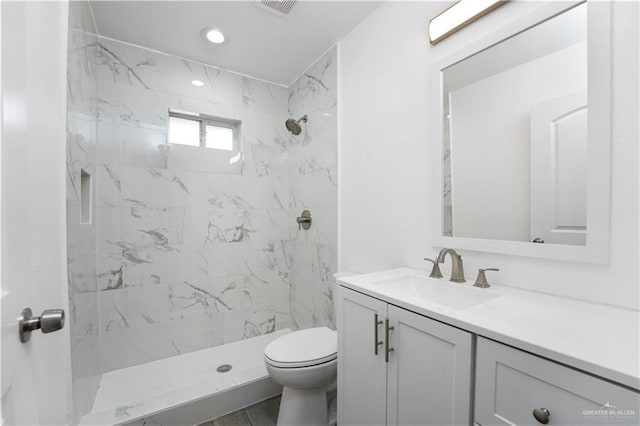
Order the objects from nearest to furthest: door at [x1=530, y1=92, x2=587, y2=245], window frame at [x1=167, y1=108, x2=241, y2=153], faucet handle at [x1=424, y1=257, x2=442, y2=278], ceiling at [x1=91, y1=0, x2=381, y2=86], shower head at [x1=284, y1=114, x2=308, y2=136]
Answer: door at [x1=530, y1=92, x2=587, y2=245] < faucet handle at [x1=424, y1=257, x2=442, y2=278] < ceiling at [x1=91, y1=0, x2=381, y2=86] < window frame at [x1=167, y1=108, x2=241, y2=153] < shower head at [x1=284, y1=114, x2=308, y2=136]

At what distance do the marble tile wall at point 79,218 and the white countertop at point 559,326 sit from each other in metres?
1.43

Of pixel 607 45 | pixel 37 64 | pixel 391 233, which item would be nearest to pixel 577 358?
pixel 607 45

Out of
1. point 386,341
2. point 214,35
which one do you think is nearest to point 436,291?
point 386,341

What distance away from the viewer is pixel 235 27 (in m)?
1.88

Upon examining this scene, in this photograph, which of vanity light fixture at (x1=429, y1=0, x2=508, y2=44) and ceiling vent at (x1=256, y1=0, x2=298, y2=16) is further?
ceiling vent at (x1=256, y1=0, x2=298, y2=16)

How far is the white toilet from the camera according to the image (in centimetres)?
144

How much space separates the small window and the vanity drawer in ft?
7.80

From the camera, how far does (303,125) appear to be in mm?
2465

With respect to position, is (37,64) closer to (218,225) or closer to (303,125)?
(218,225)

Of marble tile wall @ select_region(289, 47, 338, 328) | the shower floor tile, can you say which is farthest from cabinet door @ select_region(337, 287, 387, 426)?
the shower floor tile

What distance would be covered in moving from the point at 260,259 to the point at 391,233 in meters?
1.41

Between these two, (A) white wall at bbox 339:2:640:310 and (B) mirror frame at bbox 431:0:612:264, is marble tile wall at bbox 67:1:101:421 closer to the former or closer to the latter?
(A) white wall at bbox 339:2:640:310

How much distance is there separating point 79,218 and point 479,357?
1.85 meters

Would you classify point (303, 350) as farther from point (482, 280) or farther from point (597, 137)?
point (597, 137)
